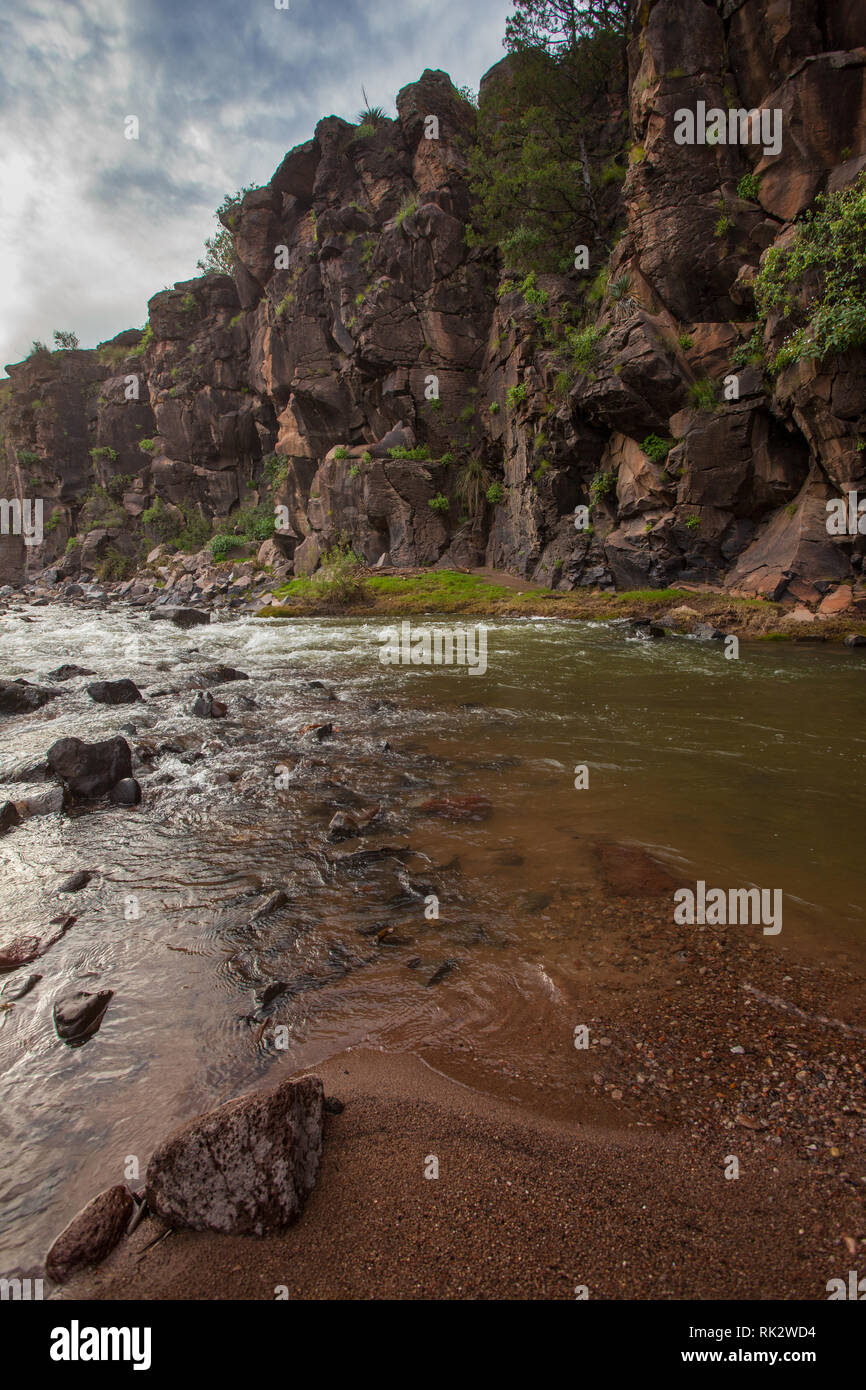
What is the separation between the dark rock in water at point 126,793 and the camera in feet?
20.5

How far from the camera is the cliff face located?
19203 mm

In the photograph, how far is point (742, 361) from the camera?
66.9 ft

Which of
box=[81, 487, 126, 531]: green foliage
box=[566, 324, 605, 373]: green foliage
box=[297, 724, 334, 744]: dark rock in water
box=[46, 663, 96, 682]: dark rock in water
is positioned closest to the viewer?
box=[297, 724, 334, 744]: dark rock in water

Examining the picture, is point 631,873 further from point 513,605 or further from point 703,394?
point 703,394

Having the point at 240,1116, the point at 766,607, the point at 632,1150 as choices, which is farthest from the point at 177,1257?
the point at 766,607

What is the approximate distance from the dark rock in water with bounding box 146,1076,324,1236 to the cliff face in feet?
65.1

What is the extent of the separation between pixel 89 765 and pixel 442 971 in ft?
16.7

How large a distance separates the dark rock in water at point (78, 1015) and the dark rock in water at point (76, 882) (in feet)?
4.59

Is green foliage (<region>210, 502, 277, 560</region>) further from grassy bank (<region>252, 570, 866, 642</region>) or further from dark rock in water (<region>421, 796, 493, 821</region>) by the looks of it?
dark rock in water (<region>421, 796, 493, 821</region>)

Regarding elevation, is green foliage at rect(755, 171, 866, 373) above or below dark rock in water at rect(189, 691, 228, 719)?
above

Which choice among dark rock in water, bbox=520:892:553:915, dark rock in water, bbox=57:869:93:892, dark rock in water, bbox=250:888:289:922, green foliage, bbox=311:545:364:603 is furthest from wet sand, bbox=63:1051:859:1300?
green foliage, bbox=311:545:364:603

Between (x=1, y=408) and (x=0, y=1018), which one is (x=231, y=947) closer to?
(x=0, y=1018)

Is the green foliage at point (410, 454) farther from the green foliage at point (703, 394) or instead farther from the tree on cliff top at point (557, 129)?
the green foliage at point (703, 394)

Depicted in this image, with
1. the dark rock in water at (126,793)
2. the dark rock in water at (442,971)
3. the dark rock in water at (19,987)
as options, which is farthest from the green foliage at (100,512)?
the dark rock in water at (442,971)
